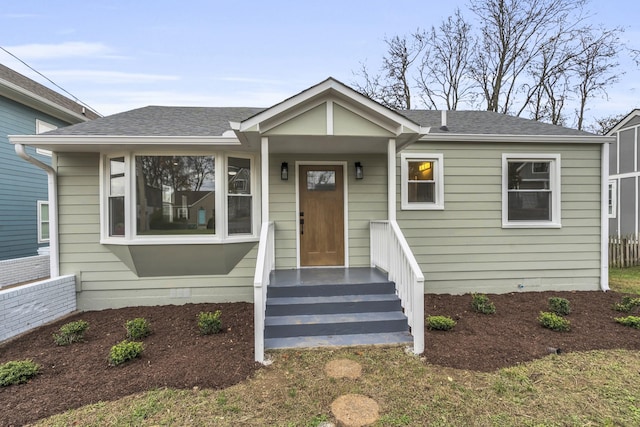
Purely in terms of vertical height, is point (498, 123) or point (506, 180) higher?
point (498, 123)

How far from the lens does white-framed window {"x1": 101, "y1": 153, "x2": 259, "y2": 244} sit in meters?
5.06

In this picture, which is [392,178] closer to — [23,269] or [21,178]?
[23,269]

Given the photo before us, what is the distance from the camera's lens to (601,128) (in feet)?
61.8

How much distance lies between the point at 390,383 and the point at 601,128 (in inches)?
941

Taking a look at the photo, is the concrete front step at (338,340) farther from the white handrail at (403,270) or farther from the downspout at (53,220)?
the downspout at (53,220)

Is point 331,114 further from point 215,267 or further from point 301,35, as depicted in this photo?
point 301,35

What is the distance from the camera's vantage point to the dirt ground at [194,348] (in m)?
2.90

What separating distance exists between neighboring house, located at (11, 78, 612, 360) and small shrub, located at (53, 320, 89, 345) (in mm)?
1393

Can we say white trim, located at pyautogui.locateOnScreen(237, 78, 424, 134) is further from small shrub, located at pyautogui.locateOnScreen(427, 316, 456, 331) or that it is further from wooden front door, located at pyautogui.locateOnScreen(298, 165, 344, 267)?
small shrub, located at pyautogui.locateOnScreen(427, 316, 456, 331)

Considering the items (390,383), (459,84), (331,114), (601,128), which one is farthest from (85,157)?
(601,128)

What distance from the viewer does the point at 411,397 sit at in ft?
9.11

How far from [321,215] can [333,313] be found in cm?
211

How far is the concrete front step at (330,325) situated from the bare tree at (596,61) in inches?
654

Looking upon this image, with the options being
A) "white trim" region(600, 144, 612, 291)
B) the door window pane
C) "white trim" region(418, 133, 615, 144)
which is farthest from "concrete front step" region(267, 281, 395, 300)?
→ "white trim" region(600, 144, 612, 291)
